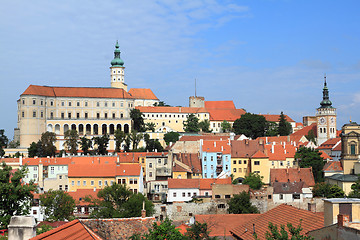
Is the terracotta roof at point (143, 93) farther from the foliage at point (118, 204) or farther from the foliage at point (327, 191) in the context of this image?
the foliage at point (118, 204)

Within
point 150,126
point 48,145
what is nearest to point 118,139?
point 48,145

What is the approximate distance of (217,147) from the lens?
72250mm

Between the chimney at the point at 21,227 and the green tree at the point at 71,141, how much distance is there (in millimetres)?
83437

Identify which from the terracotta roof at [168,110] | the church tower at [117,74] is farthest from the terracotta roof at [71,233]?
the church tower at [117,74]

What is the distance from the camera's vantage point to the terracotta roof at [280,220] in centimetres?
2359

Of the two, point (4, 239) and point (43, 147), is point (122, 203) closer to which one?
point (4, 239)

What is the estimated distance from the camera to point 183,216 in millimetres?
53688

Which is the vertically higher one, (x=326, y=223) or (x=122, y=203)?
(x=326, y=223)

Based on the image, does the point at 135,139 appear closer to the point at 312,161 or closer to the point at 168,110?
the point at 168,110

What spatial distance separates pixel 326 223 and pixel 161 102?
461 feet

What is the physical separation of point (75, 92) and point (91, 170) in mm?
58837

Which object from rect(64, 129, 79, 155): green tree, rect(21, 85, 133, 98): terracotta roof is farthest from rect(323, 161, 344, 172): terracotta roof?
rect(21, 85, 133, 98): terracotta roof

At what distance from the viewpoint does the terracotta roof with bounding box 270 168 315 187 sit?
62.3m

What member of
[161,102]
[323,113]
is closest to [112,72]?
[161,102]
